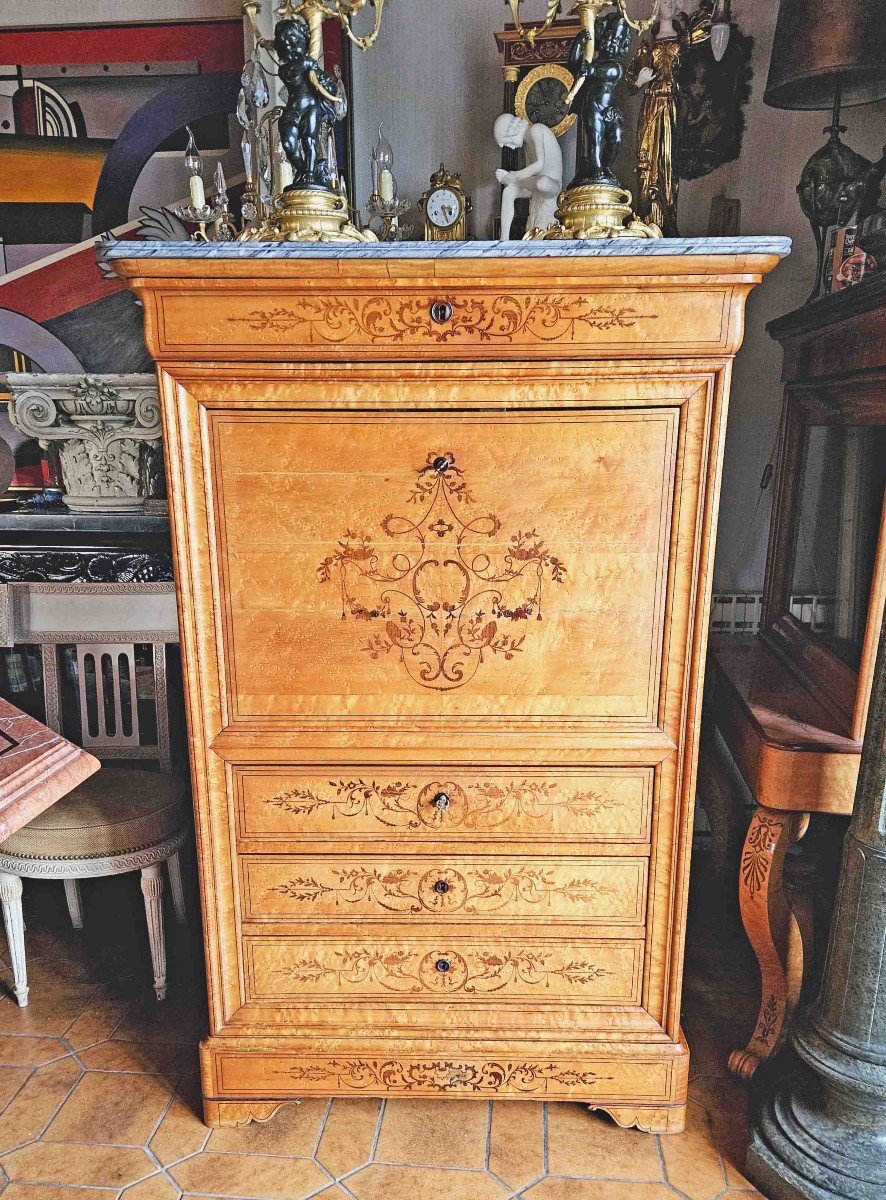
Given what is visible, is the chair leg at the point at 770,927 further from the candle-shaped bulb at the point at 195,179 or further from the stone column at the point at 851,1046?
the candle-shaped bulb at the point at 195,179

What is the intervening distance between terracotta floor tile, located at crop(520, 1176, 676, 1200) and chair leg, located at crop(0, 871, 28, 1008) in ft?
4.21

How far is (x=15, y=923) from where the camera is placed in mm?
2010

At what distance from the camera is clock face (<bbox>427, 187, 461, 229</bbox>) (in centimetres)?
202

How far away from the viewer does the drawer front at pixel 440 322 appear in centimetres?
134

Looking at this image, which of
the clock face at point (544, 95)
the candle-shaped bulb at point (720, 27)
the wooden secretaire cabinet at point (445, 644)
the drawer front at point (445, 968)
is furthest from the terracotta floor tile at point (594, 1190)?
the candle-shaped bulb at point (720, 27)

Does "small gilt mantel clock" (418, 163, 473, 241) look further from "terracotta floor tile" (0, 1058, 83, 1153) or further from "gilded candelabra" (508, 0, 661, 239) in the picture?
"terracotta floor tile" (0, 1058, 83, 1153)

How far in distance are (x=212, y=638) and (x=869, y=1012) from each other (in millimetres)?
1357

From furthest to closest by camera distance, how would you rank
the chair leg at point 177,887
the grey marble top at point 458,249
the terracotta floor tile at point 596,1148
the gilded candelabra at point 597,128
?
the chair leg at point 177,887 < the terracotta floor tile at point 596,1148 < the gilded candelabra at point 597,128 < the grey marble top at point 458,249

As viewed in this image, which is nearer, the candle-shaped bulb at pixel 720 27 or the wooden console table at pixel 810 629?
the wooden console table at pixel 810 629

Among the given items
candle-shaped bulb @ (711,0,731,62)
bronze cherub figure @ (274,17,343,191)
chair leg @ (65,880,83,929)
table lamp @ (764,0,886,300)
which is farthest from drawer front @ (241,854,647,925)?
candle-shaped bulb @ (711,0,731,62)

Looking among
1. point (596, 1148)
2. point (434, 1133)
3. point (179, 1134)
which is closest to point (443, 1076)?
point (434, 1133)

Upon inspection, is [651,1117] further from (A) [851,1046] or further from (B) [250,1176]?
(B) [250,1176]

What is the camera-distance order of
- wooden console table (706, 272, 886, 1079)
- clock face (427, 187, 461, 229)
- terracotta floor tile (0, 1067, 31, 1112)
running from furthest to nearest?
clock face (427, 187, 461, 229)
terracotta floor tile (0, 1067, 31, 1112)
wooden console table (706, 272, 886, 1079)

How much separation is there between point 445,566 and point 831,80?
4.78 ft
